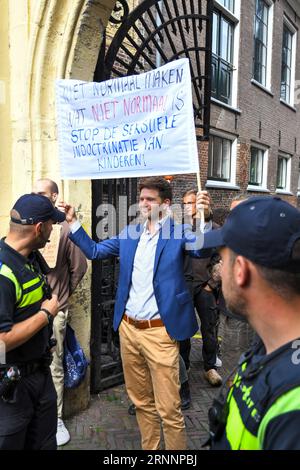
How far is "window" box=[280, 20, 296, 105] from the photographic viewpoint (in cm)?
1365

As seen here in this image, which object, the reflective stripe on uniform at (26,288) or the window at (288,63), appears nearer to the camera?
the reflective stripe on uniform at (26,288)

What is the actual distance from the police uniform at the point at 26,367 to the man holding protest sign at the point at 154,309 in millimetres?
663

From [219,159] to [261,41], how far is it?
4298 millimetres

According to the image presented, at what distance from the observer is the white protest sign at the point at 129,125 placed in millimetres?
2449

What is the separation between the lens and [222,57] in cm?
1027

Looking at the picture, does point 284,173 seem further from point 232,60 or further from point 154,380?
point 154,380

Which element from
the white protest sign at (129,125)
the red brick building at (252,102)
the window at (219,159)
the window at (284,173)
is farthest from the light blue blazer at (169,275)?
the window at (284,173)

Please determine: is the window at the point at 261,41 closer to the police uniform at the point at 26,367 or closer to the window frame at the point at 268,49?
the window frame at the point at 268,49

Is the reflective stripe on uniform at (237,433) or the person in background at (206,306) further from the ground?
the reflective stripe on uniform at (237,433)

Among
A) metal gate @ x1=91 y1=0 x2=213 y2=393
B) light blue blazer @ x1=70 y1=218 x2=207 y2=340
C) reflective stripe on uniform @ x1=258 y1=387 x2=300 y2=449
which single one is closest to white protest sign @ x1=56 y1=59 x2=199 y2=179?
light blue blazer @ x1=70 y1=218 x2=207 y2=340

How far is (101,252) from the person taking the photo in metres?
2.86

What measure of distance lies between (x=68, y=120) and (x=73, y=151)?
23cm
